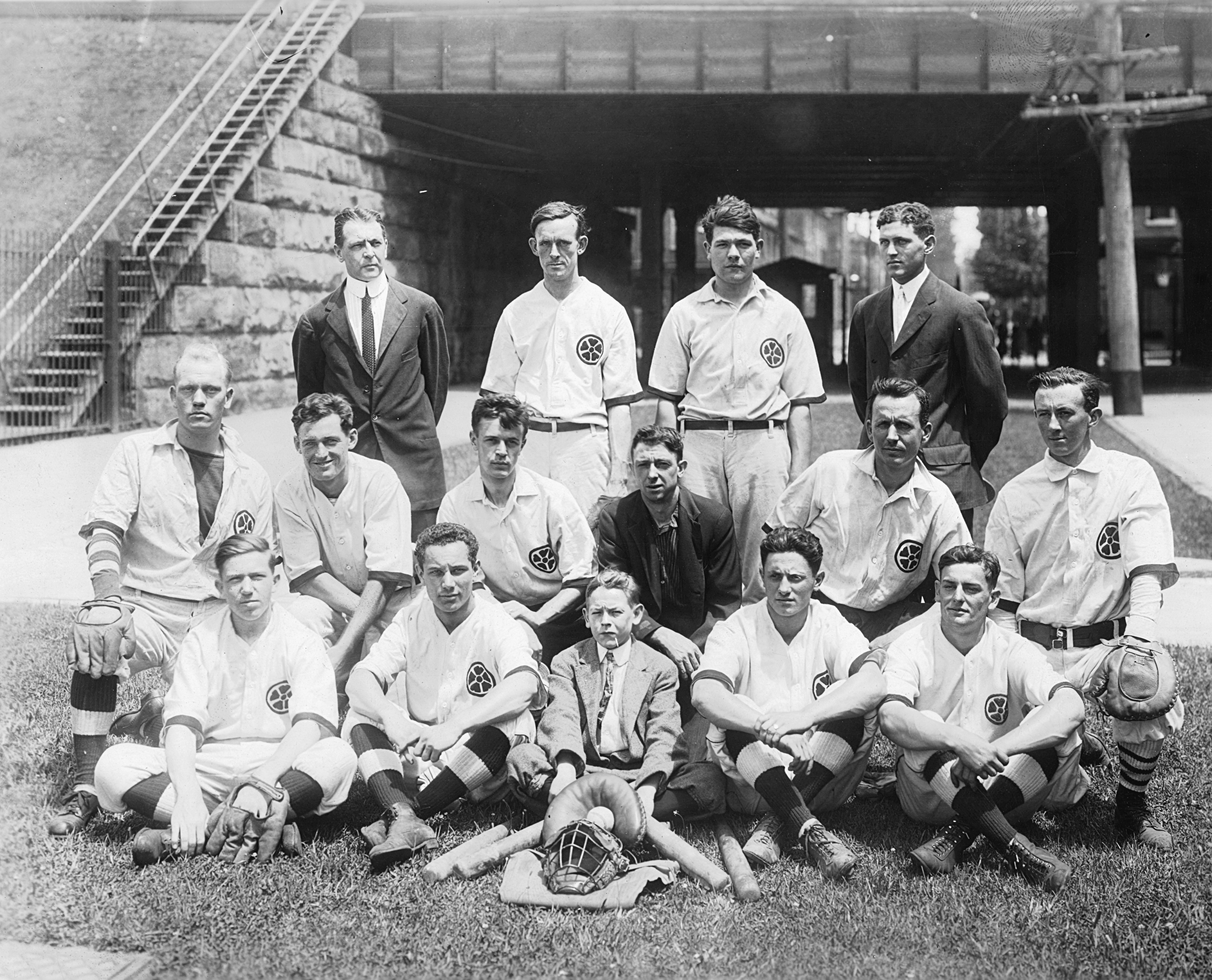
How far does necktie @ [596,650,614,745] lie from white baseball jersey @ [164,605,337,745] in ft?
2.99

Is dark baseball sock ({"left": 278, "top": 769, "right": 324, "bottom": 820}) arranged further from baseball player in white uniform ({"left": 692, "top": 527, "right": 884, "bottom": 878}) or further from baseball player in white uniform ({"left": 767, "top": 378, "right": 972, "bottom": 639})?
baseball player in white uniform ({"left": 767, "top": 378, "right": 972, "bottom": 639})

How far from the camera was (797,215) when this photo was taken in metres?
56.3

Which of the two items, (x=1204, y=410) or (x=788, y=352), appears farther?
(x=1204, y=410)

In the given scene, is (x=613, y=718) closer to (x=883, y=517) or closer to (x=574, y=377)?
(x=883, y=517)

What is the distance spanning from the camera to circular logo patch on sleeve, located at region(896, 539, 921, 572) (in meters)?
4.64

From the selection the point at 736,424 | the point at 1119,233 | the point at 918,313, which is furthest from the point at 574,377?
the point at 1119,233

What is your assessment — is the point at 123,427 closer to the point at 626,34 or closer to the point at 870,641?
the point at 626,34

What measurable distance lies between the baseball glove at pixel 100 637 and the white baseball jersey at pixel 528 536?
1236mm

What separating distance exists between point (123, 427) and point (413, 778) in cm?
1097

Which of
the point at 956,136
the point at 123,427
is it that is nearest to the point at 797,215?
the point at 956,136

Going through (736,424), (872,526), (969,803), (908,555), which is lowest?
(969,803)

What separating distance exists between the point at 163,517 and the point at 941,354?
3.28 m

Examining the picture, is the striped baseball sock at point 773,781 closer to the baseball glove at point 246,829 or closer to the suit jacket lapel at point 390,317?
the baseball glove at point 246,829

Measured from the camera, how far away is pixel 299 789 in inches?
157
